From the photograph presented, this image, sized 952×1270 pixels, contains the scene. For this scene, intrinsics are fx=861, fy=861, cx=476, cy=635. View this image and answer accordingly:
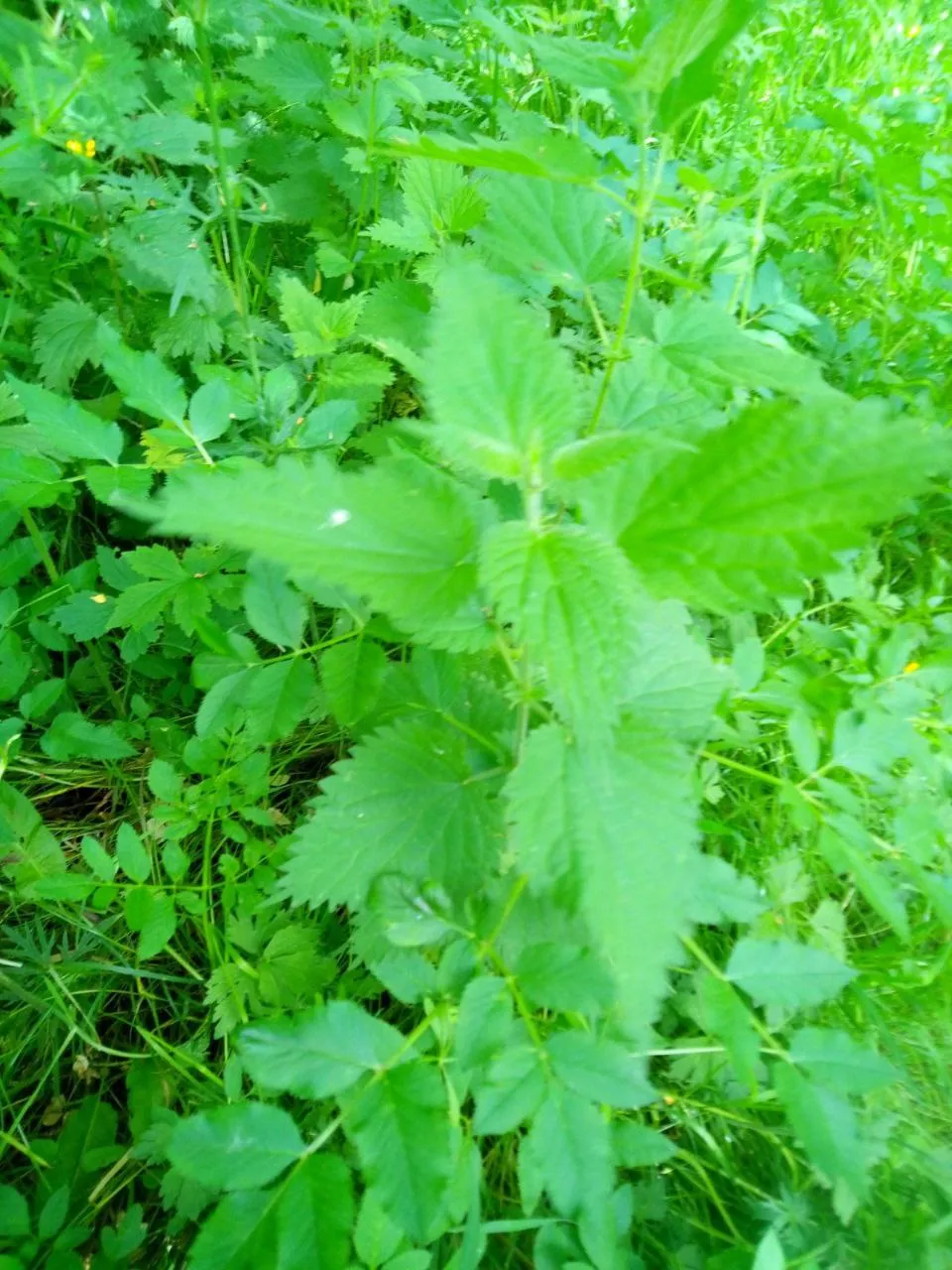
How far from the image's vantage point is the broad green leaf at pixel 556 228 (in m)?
1.15

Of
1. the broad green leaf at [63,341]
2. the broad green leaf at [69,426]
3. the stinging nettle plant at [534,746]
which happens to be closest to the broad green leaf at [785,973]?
the stinging nettle plant at [534,746]

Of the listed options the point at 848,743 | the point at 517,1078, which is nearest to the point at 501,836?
the point at 517,1078

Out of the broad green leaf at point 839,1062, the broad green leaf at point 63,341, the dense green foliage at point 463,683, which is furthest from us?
the broad green leaf at point 63,341

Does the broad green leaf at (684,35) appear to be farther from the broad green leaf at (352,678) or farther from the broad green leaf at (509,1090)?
the broad green leaf at (509,1090)

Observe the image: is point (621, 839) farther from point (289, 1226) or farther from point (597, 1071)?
point (289, 1226)

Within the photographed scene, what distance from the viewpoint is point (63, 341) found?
1.59 meters

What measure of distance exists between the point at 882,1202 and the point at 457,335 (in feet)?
3.76

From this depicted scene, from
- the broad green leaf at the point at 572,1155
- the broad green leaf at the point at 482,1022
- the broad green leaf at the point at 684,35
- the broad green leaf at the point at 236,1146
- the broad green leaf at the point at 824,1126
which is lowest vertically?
the broad green leaf at the point at 236,1146

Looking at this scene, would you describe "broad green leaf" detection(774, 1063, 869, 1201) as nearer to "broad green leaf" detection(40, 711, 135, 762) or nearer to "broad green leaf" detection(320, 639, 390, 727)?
"broad green leaf" detection(320, 639, 390, 727)

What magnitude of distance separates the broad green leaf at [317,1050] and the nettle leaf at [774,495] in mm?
514

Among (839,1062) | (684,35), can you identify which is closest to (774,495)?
(684,35)

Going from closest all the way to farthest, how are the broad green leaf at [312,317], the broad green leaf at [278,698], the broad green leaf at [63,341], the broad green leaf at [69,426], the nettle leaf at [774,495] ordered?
the nettle leaf at [774,495]
the broad green leaf at [278,698]
the broad green leaf at [69,426]
the broad green leaf at [312,317]
the broad green leaf at [63,341]

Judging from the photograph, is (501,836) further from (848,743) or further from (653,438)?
(848,743)

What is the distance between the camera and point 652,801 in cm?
75
